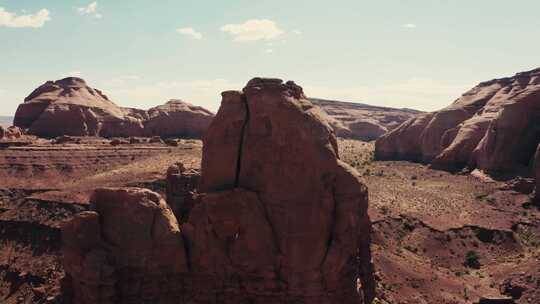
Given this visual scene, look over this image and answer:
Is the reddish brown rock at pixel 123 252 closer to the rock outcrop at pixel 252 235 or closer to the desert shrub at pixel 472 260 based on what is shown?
the rock outcrop at pixel 252 235

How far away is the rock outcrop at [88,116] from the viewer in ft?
325

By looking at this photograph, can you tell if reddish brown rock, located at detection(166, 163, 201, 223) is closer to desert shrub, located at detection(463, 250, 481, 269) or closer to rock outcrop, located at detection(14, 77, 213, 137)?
desert shrub, located at detection(463, 250, 481, 269)

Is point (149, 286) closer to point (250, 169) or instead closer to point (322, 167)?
point (250, 169)

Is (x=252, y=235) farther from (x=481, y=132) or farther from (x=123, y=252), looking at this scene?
(x=481, y=132)

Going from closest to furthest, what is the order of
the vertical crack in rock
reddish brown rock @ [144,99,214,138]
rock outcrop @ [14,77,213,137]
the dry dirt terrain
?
the vertical crack in rock, the dry dirt terrain, rock outcrop @ [14,77,213,137], reddish brown rock @ [144,99,214,138]

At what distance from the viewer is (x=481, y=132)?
288ft

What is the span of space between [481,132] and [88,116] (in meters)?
74.8

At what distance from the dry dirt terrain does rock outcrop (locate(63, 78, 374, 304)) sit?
16.3 feet

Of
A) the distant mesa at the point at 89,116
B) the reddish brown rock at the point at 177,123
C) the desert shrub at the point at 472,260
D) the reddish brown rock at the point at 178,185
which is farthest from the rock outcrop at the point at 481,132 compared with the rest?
the reddish brown rock at the point at 178,185

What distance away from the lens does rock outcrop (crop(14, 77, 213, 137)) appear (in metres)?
99.2

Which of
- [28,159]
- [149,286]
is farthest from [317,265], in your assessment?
[28,159]

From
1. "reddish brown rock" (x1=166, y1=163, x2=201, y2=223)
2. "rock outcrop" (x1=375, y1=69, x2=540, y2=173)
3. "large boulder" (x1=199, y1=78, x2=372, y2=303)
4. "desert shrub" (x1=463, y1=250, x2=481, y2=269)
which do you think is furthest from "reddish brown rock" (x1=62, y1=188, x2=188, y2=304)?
"rock outcrop" (x1=375, y1=69, x2=540, y2=173)

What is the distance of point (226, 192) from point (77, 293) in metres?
7.85

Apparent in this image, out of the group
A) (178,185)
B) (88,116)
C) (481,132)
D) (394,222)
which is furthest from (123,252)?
(88,116)
